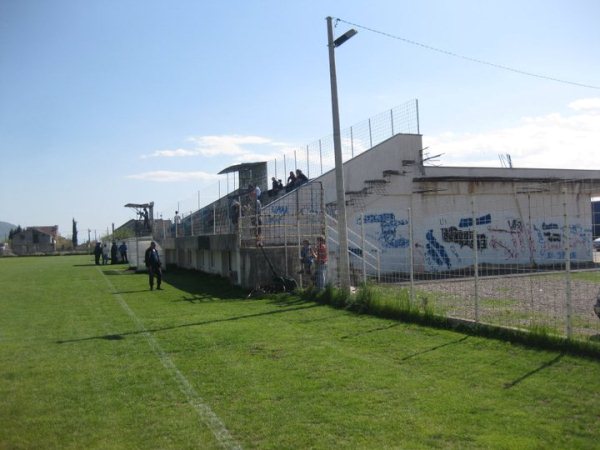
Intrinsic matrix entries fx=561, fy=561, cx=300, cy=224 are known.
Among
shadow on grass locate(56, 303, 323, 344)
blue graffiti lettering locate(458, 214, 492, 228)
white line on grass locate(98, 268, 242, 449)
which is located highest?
blue graffiti lettering locate(458, 214, 492, 228)

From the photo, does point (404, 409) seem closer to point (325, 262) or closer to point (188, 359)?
point (188, 359)

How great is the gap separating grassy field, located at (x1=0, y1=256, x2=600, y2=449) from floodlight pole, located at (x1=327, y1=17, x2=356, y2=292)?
2586mm

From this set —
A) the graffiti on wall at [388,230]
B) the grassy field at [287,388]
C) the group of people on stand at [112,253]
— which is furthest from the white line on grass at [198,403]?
the group of people on stand at [112,253]

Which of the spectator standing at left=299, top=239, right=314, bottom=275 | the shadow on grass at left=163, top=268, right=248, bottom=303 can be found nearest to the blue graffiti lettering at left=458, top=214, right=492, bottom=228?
the spectator standing at left=299, top=239, right=314, bottom=275

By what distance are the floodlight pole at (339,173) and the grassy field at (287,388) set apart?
259 centimetres

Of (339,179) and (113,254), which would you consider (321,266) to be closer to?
(339,179)

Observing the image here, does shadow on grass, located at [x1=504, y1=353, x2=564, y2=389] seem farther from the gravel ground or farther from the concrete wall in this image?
the concrete wall

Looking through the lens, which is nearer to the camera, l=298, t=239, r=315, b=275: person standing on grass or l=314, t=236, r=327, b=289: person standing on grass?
l=314, t=236, r=327, b=289: person standing on grass

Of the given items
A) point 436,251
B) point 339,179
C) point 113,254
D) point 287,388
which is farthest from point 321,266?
point 113,254

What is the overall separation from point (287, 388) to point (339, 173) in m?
8.62

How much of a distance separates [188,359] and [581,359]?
5594 millimetres

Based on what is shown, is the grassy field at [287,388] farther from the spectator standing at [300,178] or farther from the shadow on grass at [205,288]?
the spectator standing at [300,178]

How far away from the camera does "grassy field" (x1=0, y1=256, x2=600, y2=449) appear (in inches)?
207

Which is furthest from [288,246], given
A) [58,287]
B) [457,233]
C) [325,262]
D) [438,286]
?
[58,287]
